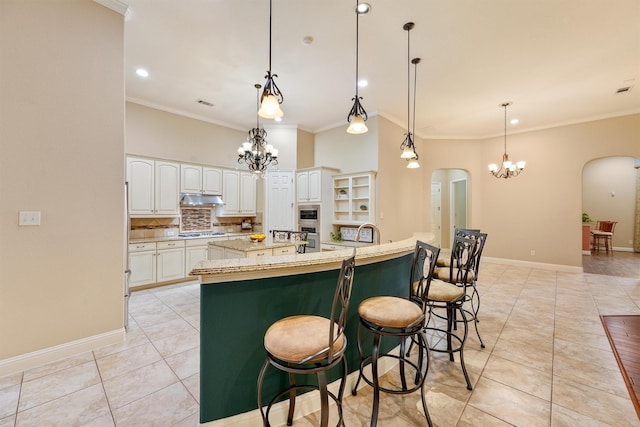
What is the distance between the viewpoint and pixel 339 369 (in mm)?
1916

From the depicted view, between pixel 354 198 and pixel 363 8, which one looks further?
pixel 354 198

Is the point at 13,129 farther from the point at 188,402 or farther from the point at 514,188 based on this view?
the point at 514,188

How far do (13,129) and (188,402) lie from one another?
2701 mm

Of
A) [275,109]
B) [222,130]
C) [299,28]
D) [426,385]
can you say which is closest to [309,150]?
[222,130]

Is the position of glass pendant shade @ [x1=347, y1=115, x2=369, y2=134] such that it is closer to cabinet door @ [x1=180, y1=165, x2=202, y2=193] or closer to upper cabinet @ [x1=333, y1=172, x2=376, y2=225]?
upper cabinet @ [x1=333, y1=172, x2=376, y2=225]

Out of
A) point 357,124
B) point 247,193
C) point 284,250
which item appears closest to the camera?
point 357,124

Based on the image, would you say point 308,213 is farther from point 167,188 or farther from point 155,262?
point 155,262

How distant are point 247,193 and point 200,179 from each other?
1107 millimetres

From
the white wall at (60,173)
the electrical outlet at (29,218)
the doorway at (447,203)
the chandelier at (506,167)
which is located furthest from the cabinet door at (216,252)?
the doorway at (447,203)

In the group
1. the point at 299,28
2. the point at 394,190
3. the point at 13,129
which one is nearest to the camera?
the point at 13,129

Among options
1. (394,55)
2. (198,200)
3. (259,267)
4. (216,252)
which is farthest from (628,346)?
(198,200)

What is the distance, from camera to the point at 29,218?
224 centimetres

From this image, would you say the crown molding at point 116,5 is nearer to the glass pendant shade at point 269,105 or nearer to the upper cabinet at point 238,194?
the glass pendant shade at point 269,105

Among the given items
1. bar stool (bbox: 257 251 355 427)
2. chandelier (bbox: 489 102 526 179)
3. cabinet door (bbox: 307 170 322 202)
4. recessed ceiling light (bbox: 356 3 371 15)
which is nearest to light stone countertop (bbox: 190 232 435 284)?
bar stool (bbox: 257 251 355 427)
